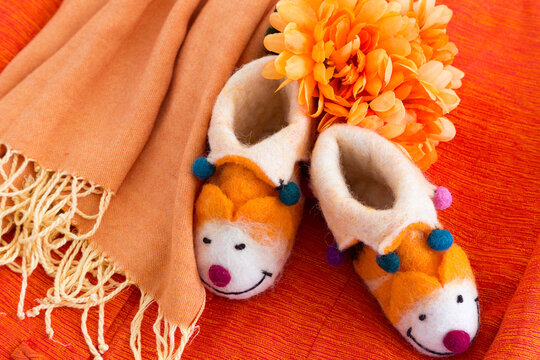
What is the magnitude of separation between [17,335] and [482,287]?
62 centimetres

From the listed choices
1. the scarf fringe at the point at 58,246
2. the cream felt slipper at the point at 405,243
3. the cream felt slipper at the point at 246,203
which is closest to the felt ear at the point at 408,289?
the cream felt slipper at the point at 405,243

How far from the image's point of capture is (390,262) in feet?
2.01

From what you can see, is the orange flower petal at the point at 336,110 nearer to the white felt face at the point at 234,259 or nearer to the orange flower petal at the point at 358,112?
the orange flower petal at the point at 358,112

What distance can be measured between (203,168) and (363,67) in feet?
0.80

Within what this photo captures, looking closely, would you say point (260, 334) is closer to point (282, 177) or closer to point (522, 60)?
point (282, 177)

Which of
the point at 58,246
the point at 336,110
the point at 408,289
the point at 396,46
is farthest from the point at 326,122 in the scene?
the point at 58,246

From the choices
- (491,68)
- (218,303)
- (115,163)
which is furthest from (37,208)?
(491,68)

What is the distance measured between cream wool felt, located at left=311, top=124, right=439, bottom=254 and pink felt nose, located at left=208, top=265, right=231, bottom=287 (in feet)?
0.48

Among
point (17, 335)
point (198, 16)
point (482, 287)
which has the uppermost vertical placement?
point (198, 16)

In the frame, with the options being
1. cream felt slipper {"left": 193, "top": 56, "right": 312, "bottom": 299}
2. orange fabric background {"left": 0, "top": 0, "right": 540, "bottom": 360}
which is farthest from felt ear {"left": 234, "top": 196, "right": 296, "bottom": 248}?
orange fabric background {"left": 0, "top": 0, "right": 540, "bottom": 360}

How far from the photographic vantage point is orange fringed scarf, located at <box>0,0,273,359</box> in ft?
2.30

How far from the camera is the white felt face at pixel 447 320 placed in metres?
0.60

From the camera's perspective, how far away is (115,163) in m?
0.76

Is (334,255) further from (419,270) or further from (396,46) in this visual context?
(396,46)
